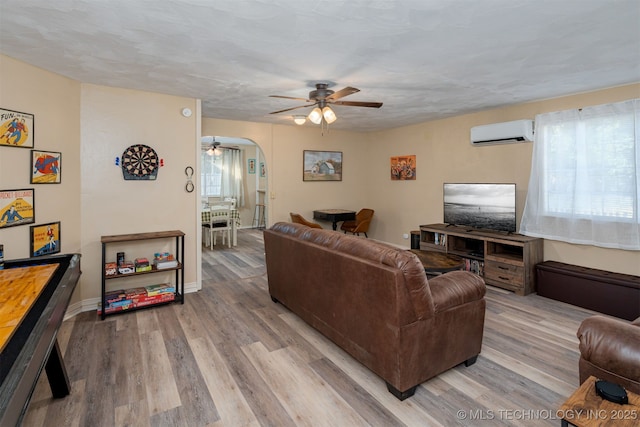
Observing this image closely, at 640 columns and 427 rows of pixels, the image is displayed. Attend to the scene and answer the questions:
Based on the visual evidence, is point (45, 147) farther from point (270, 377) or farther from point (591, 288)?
point (591, 288)

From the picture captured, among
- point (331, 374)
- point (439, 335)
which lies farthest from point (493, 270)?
point (331, 374)

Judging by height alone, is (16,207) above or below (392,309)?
above

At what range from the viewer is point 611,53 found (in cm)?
275

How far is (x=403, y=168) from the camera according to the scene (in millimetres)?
6445

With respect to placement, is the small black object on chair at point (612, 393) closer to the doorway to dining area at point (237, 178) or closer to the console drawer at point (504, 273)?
the console drawer at point (504, 273)

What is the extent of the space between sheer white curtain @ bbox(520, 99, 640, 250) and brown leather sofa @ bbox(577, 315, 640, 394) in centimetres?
251

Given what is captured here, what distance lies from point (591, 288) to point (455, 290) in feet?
7.91

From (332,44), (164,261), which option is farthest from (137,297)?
(332,44)

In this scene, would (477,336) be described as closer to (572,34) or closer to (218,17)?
(572,34)

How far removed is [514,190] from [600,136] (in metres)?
1.02

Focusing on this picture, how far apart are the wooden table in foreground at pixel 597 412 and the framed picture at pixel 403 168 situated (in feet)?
16.7

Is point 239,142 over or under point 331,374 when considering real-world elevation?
over

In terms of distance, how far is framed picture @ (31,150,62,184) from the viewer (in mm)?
3045

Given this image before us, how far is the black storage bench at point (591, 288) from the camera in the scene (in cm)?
338
